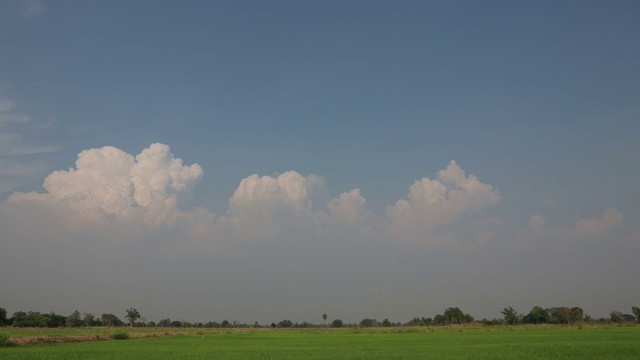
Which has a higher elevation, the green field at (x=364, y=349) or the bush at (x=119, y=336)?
the green field at (x=364, y=349)

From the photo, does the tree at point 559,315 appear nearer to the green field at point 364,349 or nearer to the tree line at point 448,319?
the tree line at point 448,319

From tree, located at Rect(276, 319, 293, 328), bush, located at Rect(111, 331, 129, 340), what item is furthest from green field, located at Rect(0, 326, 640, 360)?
tree, located at Rect(276, 319, 293, 328)

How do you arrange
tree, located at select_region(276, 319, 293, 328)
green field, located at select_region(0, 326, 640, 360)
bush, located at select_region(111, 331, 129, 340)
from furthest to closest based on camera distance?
tree, located at select_region(276, 319, 293, 328) < bush, located at select_region(111, 331, 129, 340) < green field, located at select_region(0, 326, 640, 360)

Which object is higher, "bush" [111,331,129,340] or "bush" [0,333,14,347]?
"bush" [0,333,14,347]

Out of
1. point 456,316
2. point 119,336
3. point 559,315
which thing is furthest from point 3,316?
point 559,315

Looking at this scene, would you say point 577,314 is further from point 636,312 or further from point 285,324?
point 285,324

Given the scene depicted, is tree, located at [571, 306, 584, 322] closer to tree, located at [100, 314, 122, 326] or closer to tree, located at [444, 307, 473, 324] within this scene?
tree, located at [444, 307, 473, 324]

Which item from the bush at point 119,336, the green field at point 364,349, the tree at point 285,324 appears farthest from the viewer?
the tree at point 285,324

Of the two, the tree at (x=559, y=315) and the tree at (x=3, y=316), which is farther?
the tree at (x=559, y=315)

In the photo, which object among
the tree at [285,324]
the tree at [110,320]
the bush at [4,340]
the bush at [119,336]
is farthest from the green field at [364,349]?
the tree at [285,324]

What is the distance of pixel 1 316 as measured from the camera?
3221 inches

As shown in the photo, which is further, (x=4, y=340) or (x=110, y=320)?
(x=110, y=320)

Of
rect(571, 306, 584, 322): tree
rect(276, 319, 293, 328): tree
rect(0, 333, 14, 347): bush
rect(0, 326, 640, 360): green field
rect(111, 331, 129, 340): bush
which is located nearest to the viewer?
rect(0, 326, 640, 360): green field

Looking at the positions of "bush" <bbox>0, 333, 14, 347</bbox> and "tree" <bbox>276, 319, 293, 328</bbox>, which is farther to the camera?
"tree" <bbox>276, 319, 293, 328</bbox>
